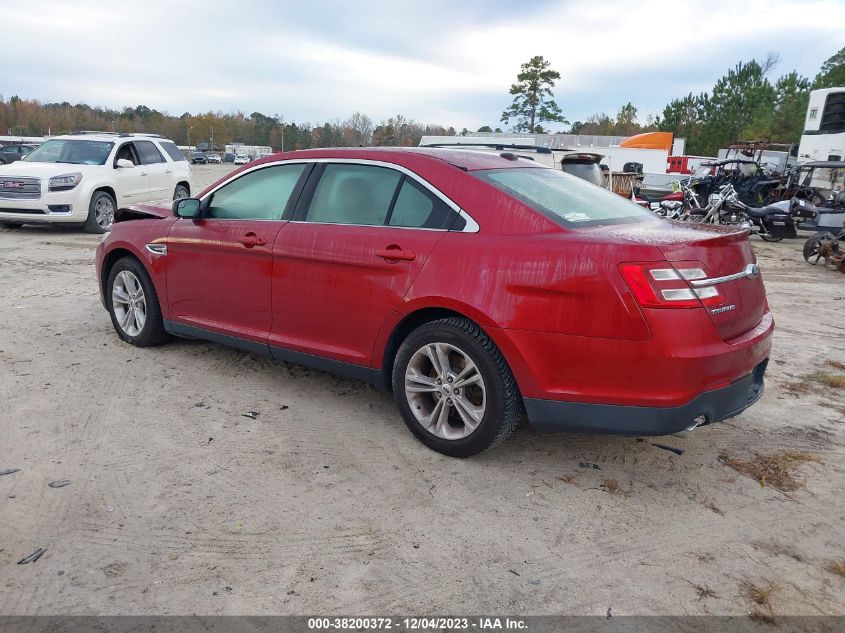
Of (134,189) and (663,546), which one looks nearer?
(663,546)

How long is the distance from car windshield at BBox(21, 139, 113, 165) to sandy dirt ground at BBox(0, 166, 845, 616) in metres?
9.05

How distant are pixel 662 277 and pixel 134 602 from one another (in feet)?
8.19

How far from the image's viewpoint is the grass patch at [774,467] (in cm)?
340

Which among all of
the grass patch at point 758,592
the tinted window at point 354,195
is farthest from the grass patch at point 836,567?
the tinted window at point 354,195

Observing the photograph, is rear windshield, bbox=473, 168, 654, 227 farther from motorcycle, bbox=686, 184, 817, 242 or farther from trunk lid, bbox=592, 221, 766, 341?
motorcycle, bbox=686, 184, 817, 242

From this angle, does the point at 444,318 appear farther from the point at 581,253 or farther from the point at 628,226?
the point at 628,226

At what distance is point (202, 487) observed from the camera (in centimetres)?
327

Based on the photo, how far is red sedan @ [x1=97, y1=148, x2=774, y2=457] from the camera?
298 centimetres

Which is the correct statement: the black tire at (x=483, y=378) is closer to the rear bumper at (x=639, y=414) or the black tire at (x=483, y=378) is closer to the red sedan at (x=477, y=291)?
the red sedan at (x=477, y=291)

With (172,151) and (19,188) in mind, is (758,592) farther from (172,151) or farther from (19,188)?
(172,151)

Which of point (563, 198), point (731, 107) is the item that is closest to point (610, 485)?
point (563, 198)

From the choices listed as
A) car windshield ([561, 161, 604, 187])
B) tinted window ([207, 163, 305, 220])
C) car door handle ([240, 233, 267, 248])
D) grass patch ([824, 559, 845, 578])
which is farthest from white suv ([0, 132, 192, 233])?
grass patch ([824, 559, 845, 578])

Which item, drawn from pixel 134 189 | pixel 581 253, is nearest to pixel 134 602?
pixel 581 253

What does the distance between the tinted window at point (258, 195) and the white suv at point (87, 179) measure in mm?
8833
